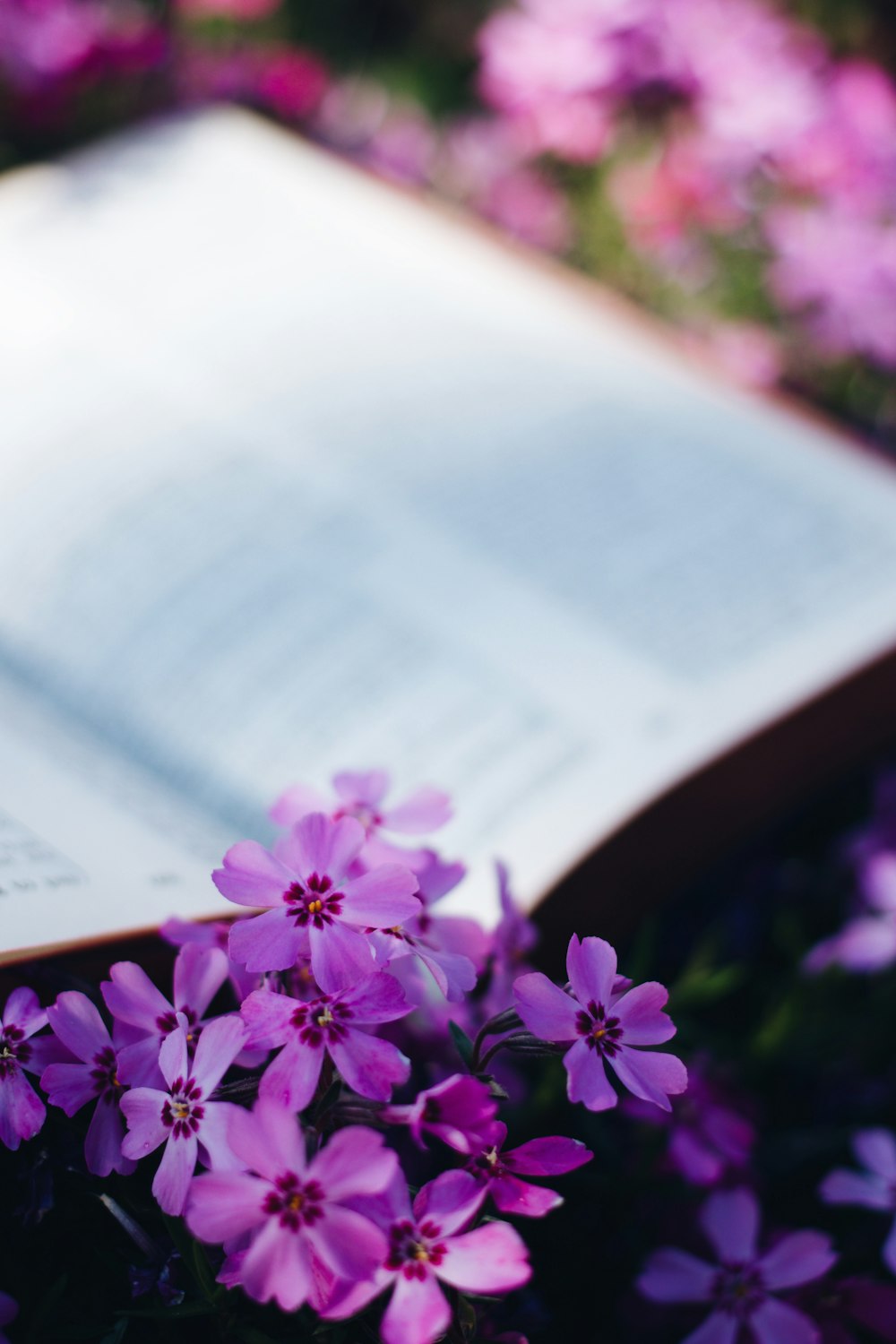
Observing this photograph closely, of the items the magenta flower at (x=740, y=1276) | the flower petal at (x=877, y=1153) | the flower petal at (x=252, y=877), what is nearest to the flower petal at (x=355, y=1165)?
the flower petal at (x=252, y=877)

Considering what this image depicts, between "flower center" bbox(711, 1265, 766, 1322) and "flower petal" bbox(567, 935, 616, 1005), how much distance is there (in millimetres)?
197

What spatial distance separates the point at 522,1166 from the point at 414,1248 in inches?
1.9

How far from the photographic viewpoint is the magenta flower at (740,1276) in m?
0.53

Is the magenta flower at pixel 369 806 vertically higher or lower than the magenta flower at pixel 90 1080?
higher

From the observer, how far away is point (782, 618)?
88cm

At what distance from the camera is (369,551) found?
0.88 metres

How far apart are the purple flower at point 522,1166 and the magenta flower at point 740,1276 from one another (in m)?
0.16

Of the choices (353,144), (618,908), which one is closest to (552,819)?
(618,908)

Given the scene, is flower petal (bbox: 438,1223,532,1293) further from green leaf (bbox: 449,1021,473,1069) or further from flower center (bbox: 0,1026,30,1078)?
flower center (bbox: 0,1026,30,1078)

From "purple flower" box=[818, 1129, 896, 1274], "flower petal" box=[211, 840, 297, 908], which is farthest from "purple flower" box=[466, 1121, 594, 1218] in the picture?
"purple flower" box=[818, 1129, 896, 1274]

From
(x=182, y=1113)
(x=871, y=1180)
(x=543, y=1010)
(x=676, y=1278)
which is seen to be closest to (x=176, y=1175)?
(x=182, y=1113)

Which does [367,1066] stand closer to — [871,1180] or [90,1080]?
[90,1080]

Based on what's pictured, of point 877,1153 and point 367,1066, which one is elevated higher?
point 367,1066

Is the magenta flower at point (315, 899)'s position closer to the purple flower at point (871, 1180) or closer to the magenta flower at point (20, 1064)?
the magenta flower at point (20, 1064)
